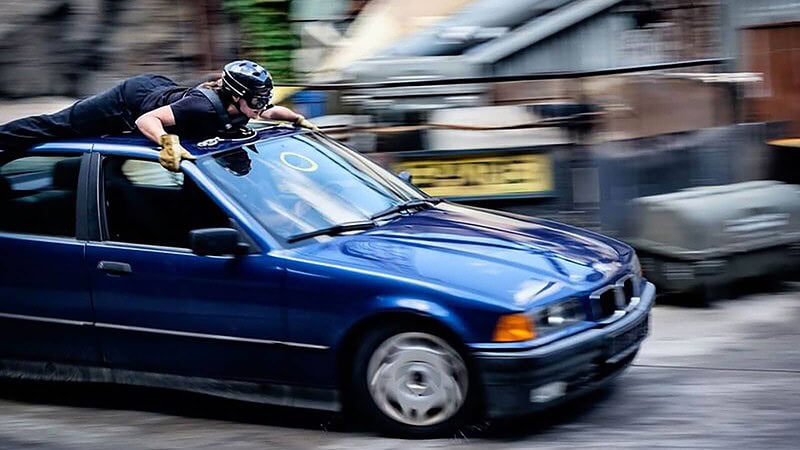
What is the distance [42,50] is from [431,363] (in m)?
9.12

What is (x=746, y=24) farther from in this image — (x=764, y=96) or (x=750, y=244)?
(x=750, y=244)

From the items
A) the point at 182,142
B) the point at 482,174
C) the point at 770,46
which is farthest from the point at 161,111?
the point at 770,46

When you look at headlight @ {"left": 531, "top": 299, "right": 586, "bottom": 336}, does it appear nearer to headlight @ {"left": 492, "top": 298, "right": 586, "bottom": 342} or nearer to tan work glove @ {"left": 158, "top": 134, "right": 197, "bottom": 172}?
headlight @ {"left": 492, "top": 298, "right": 586, "bottom": 342}

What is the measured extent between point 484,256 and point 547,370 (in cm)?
66

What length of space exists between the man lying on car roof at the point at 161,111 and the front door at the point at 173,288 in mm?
347

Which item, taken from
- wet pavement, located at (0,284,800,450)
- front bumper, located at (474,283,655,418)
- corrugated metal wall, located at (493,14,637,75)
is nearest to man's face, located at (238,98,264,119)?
wet pavement, located at (0,284,800,450)

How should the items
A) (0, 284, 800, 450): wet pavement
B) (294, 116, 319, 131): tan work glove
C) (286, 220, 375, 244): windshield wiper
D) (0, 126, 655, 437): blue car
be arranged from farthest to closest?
(294, 116, 319, 131): tan work glove, (286, 220, 375, 244): windshield wiper, (0, 284, 800, 450): wet pavement, (0, 126, 655, 437): blue car

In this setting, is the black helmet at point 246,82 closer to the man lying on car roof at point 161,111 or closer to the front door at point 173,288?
the man lying on car roof at point 161,111

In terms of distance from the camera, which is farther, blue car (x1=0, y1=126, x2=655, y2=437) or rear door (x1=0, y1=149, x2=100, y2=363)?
rear door (x1=0, y1=149, x2=100, y2=363)

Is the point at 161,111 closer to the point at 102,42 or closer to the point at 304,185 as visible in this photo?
the point at 304,185

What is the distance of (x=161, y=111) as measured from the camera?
6621mm

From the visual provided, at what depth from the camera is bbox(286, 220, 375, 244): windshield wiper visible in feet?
20.0

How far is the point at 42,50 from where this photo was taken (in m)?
13.5

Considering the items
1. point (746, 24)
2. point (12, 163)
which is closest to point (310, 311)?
point (12, 163)
